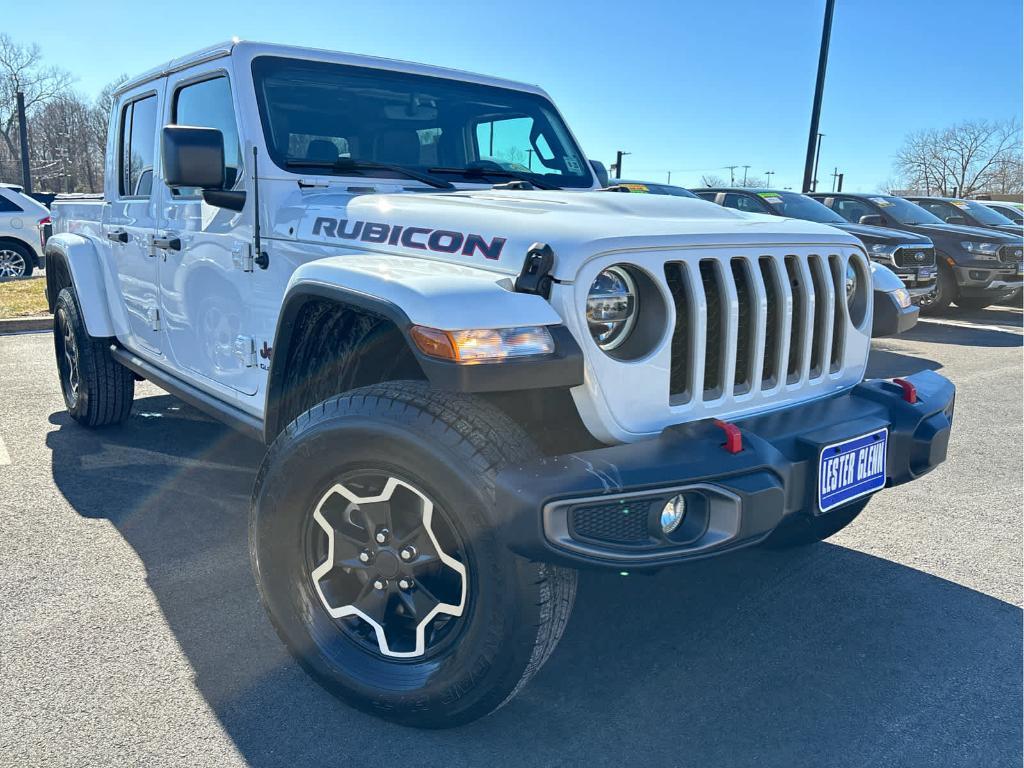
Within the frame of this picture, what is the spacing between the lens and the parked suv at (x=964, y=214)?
13.6 meters

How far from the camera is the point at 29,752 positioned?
2.15 meters

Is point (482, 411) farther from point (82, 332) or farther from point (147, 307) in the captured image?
point (82, 332)

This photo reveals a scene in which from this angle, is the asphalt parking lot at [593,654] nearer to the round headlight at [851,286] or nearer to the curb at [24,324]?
the round headlight at [851,286]

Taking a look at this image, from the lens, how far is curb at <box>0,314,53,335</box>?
870cm

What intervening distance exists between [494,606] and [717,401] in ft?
2.81

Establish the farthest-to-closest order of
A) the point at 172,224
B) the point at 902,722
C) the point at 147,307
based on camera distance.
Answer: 1. the point at 147,307
2. the point at 172,224
3. the point at 902,722

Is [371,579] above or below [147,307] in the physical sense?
below

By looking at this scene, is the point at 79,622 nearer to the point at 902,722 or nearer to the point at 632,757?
the point at 632,757

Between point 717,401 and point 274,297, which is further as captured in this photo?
point 274,297

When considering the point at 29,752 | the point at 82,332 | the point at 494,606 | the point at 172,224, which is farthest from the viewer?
the point at 82,332

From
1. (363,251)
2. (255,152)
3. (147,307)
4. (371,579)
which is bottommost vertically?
(371,579)

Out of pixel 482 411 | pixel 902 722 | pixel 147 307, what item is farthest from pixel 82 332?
pixel 902 722

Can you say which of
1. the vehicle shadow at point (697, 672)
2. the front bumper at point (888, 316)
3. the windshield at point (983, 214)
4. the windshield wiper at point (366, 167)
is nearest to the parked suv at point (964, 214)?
the windshield at point (983, 214)

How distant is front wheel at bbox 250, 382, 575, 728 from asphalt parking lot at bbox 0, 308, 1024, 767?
0.19 metres
